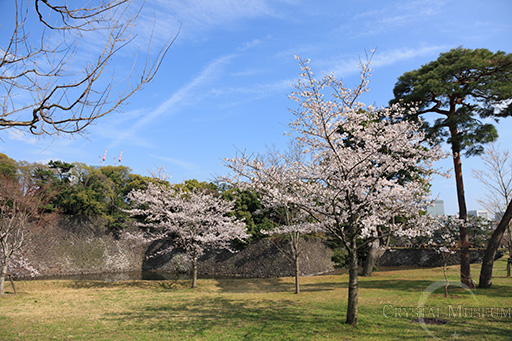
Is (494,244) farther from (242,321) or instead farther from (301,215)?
(242,321)

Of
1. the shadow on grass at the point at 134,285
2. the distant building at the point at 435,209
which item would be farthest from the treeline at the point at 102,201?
the distant building at the point at 435,209

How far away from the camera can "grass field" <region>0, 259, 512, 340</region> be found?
24.1 ft

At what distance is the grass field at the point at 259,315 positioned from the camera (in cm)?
735

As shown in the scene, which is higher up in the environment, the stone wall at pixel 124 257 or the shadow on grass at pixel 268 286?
the stone wall at pixel 124 257

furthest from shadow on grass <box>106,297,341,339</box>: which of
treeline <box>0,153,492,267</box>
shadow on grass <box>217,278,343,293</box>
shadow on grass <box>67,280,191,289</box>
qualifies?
treeline <box>0,153,492,267</box>

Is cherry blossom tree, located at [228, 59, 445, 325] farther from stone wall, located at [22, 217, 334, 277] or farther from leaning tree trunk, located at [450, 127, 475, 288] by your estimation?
stone wall, located at [22, 217, 334, 277]

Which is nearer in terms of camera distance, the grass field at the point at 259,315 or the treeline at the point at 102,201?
the grass field at the point at 259,315

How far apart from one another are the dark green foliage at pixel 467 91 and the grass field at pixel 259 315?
6.63 m

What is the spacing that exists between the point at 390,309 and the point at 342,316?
1942 millimetres

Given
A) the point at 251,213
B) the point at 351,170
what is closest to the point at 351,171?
the point at 351,170

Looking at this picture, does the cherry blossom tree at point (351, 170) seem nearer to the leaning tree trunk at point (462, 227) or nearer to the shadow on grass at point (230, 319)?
the shadow on grass at point (230, 319)

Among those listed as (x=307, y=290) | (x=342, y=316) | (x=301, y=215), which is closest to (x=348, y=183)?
(x=342, y=316)

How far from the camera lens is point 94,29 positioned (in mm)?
3973

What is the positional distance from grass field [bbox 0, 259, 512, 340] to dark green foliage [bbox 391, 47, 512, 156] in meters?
6.63
